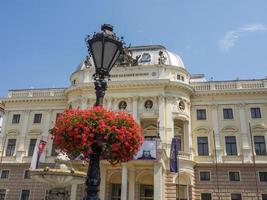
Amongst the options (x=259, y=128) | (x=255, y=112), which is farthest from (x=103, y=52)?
(x=255, y=112)

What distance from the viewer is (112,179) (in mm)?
35938

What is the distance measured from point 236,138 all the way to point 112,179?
1554 cm

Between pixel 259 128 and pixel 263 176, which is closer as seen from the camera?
pixel 263 176

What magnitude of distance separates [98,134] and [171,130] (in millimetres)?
26606

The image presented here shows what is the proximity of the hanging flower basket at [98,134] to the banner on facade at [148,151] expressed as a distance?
19.6 m

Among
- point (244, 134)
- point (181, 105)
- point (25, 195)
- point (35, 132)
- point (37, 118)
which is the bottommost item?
point (25, 195)

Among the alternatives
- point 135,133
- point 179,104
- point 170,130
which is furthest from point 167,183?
point 135,133

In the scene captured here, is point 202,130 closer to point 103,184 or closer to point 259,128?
point 259,128

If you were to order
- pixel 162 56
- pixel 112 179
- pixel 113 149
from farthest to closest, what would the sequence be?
pixel 162 56
pixel 112 179
pixel 113 149

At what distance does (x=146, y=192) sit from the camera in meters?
35.8

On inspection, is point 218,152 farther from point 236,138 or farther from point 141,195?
point 141,195

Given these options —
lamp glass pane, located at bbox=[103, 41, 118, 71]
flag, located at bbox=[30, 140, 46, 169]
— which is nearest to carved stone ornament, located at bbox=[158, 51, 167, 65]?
flag, located at bbox=[30, 140, 46, 169]

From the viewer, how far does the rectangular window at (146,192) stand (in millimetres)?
35469

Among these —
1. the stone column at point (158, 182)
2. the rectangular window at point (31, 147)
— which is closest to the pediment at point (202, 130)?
the stone column at point (158, 182)
